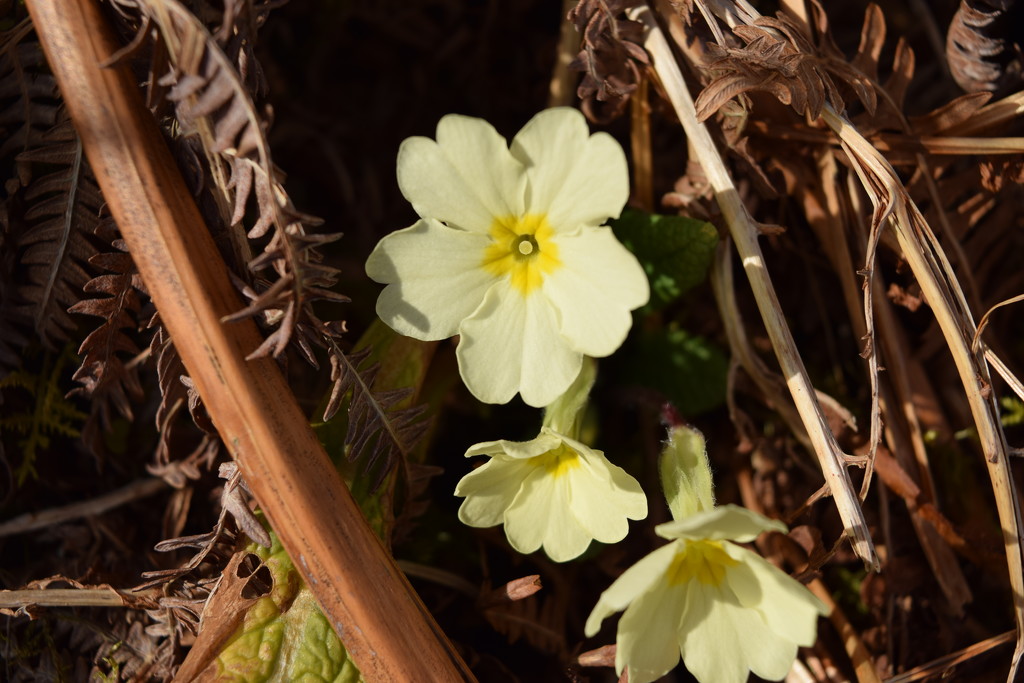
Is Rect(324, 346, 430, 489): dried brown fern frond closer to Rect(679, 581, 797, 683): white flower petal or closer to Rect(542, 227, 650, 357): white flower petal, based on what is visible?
Rect(542, 227, 650, 357): white flower petal

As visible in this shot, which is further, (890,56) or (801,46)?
(890,56)

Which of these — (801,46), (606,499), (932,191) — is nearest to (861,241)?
(932,191)

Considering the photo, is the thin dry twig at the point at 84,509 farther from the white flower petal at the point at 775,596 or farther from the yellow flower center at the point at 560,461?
the white flower petal at the point at 775,596

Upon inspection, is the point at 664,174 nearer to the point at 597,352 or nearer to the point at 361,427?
the point at 597,352

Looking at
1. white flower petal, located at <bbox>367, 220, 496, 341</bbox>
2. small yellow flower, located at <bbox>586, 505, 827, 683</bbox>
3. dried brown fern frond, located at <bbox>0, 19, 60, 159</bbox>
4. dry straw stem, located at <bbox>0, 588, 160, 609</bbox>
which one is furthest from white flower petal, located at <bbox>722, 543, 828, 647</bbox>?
dried brown fern frond, located at <bbox>0, 19, 60, 159</bbox>

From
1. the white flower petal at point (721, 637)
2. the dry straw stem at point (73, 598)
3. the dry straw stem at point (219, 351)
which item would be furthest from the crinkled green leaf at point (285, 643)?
the white flower petal at point (721, 637)

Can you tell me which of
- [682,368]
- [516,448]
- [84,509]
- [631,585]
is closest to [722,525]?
[631,585]
